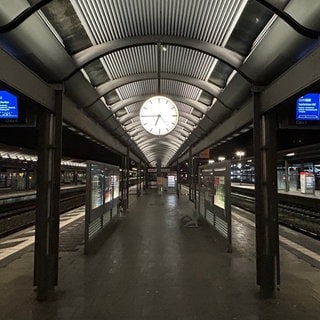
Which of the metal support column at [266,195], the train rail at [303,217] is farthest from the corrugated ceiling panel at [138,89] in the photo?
the train rail at [303,217]

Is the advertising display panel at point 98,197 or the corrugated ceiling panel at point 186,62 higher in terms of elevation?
the corrugated ceiling panel at point 186,62

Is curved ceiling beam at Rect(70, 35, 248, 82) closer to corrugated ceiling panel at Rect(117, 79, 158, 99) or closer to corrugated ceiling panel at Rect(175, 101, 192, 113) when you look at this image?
corrugated ceiling panel at Rect(117, 79, 158, 99)

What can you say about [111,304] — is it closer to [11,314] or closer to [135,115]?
[11,314]

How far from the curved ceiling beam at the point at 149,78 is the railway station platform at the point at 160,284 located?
3.59 metres

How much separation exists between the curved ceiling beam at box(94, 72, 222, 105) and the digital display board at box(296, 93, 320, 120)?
70.8 inches

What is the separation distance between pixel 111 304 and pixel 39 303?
3.01 feet

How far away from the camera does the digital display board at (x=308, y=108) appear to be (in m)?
6.94

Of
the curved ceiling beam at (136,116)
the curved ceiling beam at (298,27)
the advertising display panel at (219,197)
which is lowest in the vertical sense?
the advertising display panel at (219,197)

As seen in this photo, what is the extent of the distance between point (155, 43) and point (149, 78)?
2382 mm

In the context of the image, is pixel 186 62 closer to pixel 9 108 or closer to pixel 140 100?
pixel 140 100

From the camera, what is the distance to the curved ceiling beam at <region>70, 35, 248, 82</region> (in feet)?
16.7

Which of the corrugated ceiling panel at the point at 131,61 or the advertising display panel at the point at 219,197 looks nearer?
the corrugated ceiling panel at the point at 131,61

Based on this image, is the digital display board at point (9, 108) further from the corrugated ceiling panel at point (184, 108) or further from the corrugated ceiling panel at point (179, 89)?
the corrugated ceiling panel at point (184, 108)

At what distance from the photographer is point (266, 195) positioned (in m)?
4.61
